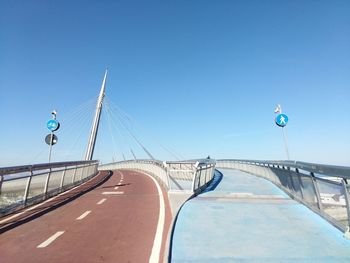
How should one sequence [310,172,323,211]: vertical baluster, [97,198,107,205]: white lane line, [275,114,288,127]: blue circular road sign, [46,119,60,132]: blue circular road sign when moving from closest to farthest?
[310,172,323,211]: vertical baluster → [97,198,107,205]: white lane line → [275,114,288,127]: blue circular road sign → [46,119,60,132]: blue circular road sign

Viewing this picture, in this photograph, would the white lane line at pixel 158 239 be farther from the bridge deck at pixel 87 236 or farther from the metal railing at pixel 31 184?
the metal railing at pixel 31 184

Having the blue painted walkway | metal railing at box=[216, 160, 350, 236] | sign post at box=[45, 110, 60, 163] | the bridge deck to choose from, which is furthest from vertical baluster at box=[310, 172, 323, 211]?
sign post at box=[45, 110, 60, 163]

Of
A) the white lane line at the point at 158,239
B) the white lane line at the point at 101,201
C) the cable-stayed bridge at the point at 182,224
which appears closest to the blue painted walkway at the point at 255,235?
the cable-stayed bridge at the point at 182,224

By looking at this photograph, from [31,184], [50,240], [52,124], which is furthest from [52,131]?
[50,240]

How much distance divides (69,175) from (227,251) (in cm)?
1456

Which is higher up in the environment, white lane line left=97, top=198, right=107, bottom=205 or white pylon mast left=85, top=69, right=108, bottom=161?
white pylon mast left=85, top=69, right=108, bottom=161

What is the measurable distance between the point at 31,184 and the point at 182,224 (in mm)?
7067

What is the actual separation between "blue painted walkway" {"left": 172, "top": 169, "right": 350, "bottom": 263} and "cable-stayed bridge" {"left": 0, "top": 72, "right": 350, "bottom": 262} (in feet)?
0.07

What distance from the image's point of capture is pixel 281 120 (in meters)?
18.4

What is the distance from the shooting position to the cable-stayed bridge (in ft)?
19.9

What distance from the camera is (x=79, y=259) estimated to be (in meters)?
5.84

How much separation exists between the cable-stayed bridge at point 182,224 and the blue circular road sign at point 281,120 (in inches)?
202

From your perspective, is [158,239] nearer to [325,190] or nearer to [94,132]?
[325,190]

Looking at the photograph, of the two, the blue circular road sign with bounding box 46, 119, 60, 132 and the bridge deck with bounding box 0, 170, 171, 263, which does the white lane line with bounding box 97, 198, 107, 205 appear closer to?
the bridge deck with bounding box 0, 170, 171, 263
